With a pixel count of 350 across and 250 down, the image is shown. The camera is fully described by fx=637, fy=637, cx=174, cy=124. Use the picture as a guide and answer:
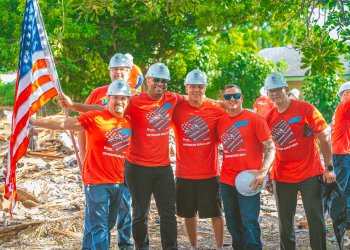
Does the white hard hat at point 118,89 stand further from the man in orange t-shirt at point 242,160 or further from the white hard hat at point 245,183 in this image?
the white hard hat at point 245,183

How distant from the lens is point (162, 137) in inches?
295

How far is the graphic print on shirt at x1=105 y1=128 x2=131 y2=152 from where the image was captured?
22.6 ft

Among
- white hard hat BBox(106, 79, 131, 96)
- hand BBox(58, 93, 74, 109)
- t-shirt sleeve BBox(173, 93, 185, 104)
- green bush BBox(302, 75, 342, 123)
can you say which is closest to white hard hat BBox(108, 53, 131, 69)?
t-shirt sleeve BBox(173, 93, 185, 104)

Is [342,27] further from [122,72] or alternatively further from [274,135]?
[122,72]

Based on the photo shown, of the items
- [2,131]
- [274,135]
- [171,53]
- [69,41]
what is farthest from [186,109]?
[171,53]

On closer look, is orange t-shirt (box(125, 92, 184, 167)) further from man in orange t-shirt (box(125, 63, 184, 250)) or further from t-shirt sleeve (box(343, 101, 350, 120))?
t-shirt sleeve (box(343, 101, 350, 120))

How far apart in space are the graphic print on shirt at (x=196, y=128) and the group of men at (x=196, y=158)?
0.01 meters

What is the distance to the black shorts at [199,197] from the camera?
771cm

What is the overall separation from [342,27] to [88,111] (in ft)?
10.7

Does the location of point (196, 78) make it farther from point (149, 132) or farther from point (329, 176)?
point (329, 176)

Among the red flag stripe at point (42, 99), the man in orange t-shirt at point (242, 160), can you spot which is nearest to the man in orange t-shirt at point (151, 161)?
the man in orange t-shirt at point (242, 160)

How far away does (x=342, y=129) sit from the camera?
945 centimetres

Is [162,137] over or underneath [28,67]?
underneath

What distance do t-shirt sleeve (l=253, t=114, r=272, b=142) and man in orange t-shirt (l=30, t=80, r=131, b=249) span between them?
4.77 ft
